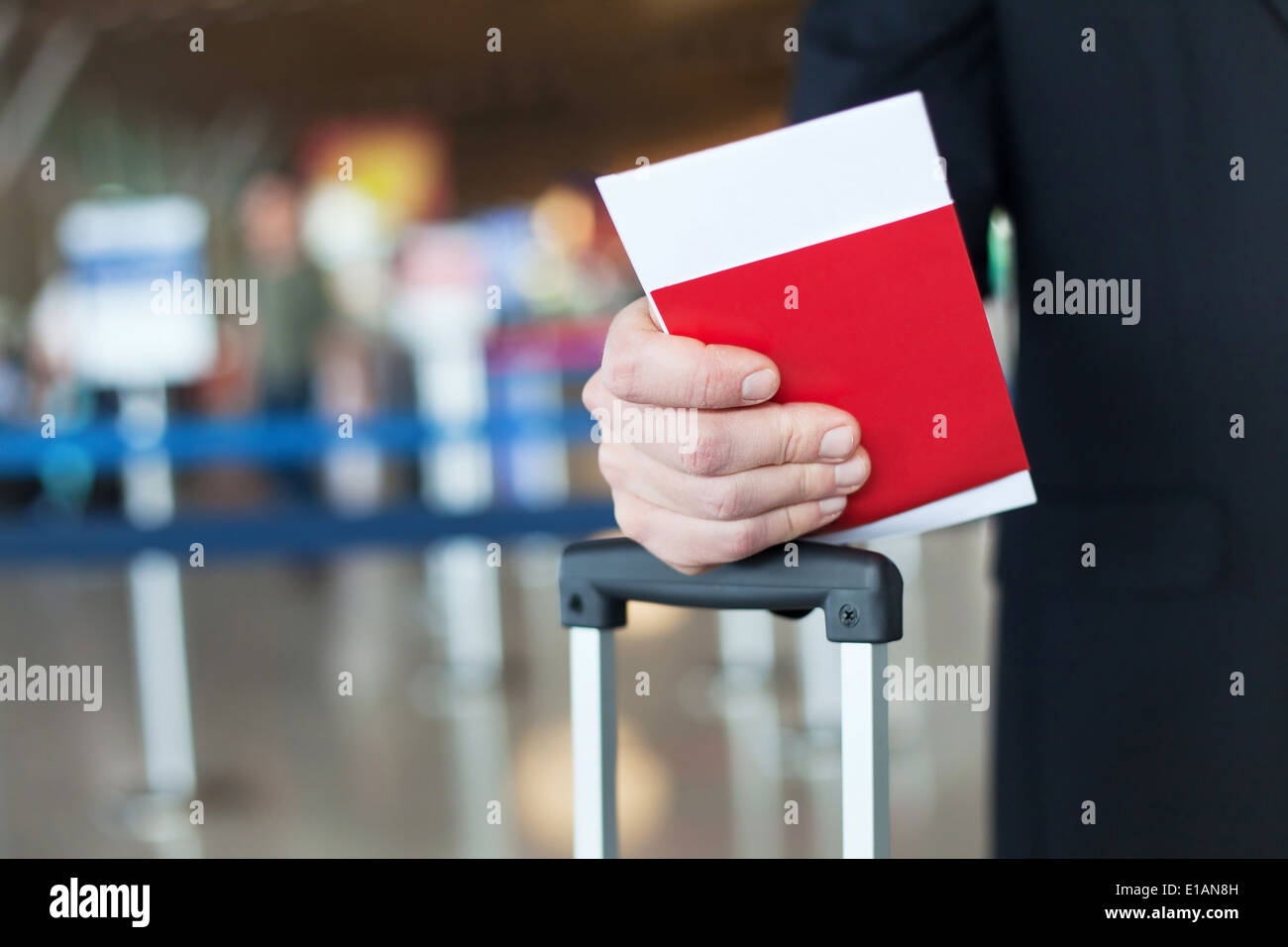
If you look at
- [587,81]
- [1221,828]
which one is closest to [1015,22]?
[1221,828]

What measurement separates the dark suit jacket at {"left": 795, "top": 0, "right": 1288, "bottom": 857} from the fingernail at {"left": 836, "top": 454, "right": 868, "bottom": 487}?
45cm

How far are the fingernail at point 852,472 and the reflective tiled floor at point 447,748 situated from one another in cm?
224

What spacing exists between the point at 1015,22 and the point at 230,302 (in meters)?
12.2

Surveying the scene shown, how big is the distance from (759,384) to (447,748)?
3.12 meters

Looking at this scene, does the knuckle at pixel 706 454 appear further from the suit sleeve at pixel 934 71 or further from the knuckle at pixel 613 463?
the suit sleeve at pixel 934 71

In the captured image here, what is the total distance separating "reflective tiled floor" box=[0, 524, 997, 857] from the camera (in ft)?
9.82

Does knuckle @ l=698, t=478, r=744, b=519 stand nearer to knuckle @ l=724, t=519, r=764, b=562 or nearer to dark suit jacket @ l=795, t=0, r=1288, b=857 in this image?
knuckle @ l=724, t=519, r=764, b=562

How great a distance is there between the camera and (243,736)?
3822 mm

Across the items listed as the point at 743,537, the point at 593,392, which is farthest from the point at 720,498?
the point at 593,392

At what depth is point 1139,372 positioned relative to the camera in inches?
44.3

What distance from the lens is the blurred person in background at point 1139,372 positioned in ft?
3.53

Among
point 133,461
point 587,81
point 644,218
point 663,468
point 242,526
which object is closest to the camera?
point 644,218

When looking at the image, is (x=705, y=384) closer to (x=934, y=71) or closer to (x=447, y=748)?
(x=934, y=71)
